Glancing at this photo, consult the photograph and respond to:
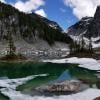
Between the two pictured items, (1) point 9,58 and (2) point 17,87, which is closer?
(2) point 17,87

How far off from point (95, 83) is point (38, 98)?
750 inches

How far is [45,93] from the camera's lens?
44.7m

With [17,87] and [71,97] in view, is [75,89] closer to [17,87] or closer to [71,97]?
[71,97]

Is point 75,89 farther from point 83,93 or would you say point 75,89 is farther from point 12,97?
point 12,97

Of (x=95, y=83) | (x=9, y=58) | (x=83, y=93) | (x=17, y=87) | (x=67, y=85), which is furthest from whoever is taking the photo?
(x=9, y=58)

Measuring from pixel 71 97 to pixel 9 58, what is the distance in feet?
336

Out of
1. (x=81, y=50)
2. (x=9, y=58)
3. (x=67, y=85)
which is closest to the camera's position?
(x=67, y=85)

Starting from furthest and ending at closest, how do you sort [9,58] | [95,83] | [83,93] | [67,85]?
Answer: 1. [9,58]
2. [95,83]
3. [67,85]
4. [83,93]

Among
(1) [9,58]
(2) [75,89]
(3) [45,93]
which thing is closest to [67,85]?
(2) [75,89]

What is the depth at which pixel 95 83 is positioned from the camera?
56.8 metres

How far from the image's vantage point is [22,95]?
143ft

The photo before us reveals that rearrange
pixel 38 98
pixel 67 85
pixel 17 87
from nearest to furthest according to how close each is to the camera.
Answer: pixel 38 98 → pixel 67 85 → pixel 17 87

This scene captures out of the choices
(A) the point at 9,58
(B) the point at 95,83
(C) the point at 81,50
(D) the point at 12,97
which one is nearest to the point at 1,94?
(D) the point at 12,97

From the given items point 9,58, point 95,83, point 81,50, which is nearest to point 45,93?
point 95,83
